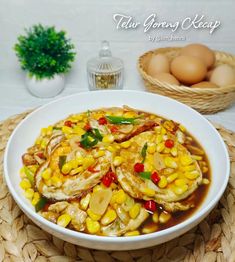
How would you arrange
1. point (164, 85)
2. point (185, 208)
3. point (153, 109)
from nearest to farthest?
point (185, 208) < point (153, 109) < point (164, 85)

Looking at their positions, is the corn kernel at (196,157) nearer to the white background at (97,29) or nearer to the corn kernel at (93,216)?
the corn kernel at (93,216)

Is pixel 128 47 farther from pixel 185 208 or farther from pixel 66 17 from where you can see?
pixel 185 208

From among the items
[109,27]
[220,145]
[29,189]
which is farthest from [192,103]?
[29,189]

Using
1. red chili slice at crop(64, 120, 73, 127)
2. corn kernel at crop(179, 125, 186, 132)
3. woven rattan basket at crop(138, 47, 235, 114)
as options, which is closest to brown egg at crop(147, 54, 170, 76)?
woven rattan basket at crop(138, 47, 235, 114)

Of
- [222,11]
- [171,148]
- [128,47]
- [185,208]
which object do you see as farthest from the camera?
[128,47]

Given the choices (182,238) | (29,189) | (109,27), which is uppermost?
(109,27)

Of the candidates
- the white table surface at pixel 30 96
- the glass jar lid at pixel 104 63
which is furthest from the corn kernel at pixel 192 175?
the glass jar lid at pixel 104 63

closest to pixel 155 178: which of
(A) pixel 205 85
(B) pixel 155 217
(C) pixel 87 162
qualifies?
(B) pixel 155 217

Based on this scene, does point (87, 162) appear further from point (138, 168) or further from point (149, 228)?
point (149, 228)
